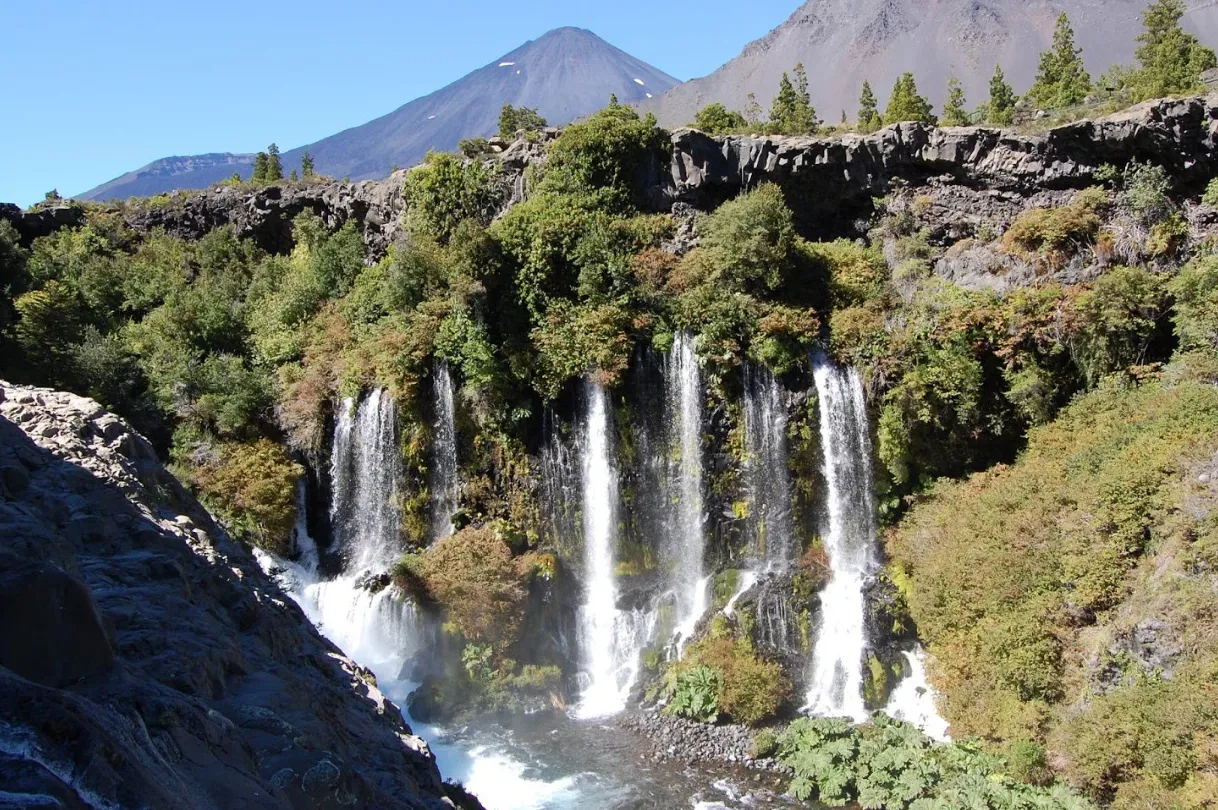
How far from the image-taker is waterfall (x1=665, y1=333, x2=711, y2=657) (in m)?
17.4

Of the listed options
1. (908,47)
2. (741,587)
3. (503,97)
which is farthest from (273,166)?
(503,97)

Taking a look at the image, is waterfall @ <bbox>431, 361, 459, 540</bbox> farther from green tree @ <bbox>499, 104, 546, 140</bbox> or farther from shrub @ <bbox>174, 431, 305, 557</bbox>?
green tree @ <bbox>499, 104, 546, 140</bbox>

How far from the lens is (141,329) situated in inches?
918

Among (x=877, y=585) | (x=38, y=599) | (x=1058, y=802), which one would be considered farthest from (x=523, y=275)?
(x=38, y=599)

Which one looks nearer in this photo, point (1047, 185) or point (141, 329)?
point (1047, 185)

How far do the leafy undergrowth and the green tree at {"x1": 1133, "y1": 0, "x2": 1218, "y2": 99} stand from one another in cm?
971

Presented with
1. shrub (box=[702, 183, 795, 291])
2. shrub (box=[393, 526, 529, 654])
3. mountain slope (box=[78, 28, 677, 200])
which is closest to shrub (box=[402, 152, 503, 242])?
shrub (box=[702, 183, 795, 291])

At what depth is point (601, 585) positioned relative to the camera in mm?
17734

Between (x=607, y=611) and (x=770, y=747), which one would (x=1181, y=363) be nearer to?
(x=770, y=747)

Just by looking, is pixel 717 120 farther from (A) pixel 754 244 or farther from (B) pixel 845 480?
(B) pixel 845 480

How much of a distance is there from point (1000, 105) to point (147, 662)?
27.0m

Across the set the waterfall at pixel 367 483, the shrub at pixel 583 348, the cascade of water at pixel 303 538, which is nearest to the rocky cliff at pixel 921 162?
the shrub at pixel 583 348

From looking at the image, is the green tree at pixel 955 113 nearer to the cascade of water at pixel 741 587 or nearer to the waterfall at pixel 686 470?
the waterfall at pixel 686 470

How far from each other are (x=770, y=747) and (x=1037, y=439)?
7.65 metres
